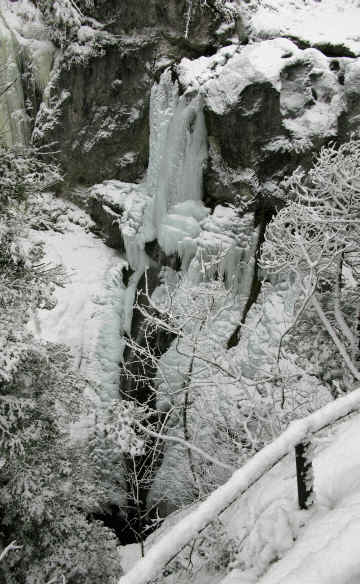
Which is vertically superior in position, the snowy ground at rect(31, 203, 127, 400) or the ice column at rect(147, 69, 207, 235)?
Answer: the ice column at rect(147, 69, 207, 235)

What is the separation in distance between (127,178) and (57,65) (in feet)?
13.4

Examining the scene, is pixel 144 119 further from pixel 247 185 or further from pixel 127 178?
pixel 247 185

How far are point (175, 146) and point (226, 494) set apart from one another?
36.5 ft

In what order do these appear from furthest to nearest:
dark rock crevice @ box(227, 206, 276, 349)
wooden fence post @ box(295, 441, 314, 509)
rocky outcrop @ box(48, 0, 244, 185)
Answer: rocky outcrop @ box(48, 0, 244, 185) < dark rock crevice @ box(227, 206, 276, 349) < wooden fence post @ box(295, 441, 314, 509)

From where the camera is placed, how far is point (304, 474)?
8.18 ft

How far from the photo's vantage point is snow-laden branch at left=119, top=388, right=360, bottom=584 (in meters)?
1.86

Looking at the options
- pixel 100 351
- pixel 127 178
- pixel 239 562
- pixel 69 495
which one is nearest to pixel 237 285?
pixel 100 351

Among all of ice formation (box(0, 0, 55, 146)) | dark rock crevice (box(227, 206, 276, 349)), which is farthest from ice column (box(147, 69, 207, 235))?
ice formation (box(0, 0, 55, 146))

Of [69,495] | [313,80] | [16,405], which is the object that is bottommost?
[69,495]

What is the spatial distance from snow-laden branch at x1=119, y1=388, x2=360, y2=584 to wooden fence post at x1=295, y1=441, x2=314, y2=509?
110 mm

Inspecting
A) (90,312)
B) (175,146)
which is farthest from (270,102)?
(90,312)

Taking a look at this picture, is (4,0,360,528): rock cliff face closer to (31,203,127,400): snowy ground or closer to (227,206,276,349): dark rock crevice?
(227,206,276,349): dark rock crevice

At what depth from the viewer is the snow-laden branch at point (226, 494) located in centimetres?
186

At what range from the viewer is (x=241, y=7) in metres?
12.1
